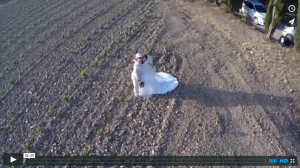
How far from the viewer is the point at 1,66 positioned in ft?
36.8

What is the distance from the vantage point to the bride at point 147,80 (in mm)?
8469

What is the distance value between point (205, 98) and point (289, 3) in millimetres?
5994

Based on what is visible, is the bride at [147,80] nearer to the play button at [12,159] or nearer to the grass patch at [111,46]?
the grass patch at [111,46]

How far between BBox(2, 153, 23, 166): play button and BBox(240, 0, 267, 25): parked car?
14150 mm

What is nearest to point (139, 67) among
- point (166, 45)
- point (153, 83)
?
point (153, 83)

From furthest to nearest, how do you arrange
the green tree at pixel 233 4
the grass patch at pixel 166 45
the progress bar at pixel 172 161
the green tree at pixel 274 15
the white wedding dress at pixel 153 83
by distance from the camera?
1. the green tree at pixel 233 4
2. the green tree at pixel 274 15
3. the grass patch at pixel 166 45
4. the white wedding dress at pixel 153 83
5. the progress bar at pixel 172 161

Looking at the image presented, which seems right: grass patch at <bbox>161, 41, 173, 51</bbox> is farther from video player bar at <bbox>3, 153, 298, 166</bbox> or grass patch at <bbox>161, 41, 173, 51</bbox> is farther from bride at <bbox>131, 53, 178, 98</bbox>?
video player bar at <bbox>3, 153, 298, 166</bbox>

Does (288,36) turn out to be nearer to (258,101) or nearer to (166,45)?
(166,45)

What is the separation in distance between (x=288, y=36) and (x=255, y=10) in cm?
437

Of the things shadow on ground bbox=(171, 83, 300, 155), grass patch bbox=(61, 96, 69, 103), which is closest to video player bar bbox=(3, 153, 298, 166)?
shadow on ground bbox=(171, 83, 300, 155)

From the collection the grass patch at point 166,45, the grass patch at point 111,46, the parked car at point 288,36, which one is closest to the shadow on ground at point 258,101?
the grass patch at point 166,45

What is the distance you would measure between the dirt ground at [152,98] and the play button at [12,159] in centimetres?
18

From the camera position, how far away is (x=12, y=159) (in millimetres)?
7211

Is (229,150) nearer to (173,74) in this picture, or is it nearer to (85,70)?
(173,74)
